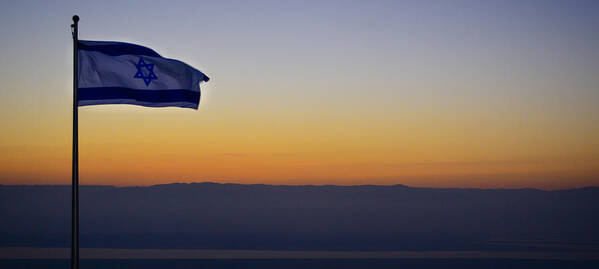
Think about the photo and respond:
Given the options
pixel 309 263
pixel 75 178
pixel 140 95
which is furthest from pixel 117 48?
pixel 309 263

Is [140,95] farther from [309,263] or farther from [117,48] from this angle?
[309,263]

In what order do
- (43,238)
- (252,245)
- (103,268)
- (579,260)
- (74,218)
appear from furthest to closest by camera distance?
1. (43,238)
2. (252,245)
3. (579,260)
4. (103,268)
5. (74,218)

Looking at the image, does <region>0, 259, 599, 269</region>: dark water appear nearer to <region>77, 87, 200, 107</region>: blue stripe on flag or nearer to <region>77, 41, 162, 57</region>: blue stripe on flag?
<region>77, 87, 200, 107</region>: blue stripe on flag

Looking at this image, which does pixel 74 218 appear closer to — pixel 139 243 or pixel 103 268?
pixel 103 268

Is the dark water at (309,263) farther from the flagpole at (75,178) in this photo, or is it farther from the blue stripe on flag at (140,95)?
the flagpole at (75,178)

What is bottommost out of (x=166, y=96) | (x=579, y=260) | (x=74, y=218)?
(x=579, y=260)

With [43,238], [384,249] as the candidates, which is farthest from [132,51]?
[43,238]

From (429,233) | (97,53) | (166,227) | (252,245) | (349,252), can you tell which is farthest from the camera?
(166,227)

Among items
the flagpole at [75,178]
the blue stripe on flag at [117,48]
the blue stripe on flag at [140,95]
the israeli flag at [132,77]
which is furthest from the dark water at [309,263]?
the flagpole at [75,178]
